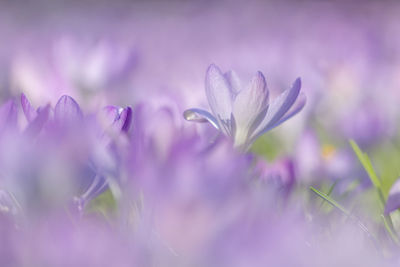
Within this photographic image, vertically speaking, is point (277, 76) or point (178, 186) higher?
point (277, 76)

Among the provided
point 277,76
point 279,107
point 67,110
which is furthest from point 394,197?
point 277,76

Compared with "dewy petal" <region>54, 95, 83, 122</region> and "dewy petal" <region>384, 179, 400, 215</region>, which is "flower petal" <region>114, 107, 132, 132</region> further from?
"dewy petal" <region>384, 179, 400, 215</region>

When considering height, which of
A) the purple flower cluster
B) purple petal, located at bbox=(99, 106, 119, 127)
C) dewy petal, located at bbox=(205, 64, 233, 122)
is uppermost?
purple petal, located at bbox=(99, 106, 119, 127)

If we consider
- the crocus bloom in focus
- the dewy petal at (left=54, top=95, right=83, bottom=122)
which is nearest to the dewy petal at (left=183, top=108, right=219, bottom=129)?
the crocus bloom in focus

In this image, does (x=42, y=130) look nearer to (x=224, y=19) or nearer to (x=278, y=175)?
(x=278, y=175)

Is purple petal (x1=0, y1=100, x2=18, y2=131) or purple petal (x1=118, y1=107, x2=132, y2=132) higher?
purple petal (x1=0, y1=100, x2=18, y2=131)

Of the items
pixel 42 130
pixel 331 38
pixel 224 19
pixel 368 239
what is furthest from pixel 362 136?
pixel 224 19

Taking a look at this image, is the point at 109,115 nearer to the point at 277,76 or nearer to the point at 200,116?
the point at 200,116

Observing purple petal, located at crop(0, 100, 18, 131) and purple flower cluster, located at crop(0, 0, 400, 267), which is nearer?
purple flower cluster, located at crop(0, 0, 400, 267)
